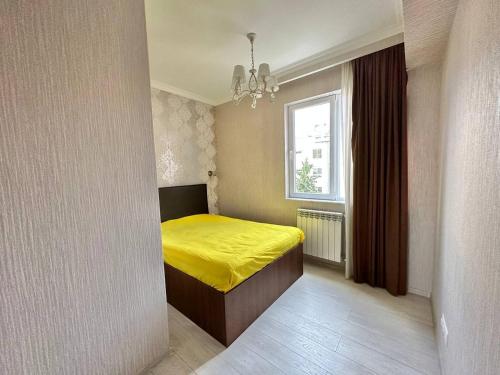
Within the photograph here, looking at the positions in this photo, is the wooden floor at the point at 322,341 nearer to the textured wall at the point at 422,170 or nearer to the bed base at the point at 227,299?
the bed base at the point at 227,299

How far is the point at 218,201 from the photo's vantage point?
163 inches

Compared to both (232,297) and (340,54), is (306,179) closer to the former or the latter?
(340,54)

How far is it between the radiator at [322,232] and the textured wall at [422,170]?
0.72 metres

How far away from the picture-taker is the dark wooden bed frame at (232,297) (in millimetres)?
1611

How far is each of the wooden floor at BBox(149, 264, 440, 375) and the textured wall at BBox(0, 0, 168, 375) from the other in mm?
423

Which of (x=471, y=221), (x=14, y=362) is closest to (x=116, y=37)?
(x=14, y=362)

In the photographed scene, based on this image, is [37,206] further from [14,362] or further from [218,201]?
[218,201]

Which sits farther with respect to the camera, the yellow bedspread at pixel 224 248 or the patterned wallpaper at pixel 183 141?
the patterned wallpaper at pixel 183 141

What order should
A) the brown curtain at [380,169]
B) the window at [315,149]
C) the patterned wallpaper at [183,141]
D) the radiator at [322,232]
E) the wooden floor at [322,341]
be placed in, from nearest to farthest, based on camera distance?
the wooden floor at [322,341], the brown curtain at [380,169], the radiator at [322,232], the window at [315,149], the patterned wallpaper at [183,141]

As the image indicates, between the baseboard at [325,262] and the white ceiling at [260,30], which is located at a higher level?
the white ceiling at [260,30]

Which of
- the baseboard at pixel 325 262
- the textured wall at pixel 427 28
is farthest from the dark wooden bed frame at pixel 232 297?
the textured wall at pixel 427 28

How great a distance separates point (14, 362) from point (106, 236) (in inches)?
23.5

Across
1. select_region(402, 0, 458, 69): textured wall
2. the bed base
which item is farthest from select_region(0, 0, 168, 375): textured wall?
select_region(402, 0, 458, 69): textured wall

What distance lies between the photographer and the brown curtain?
2062mm
